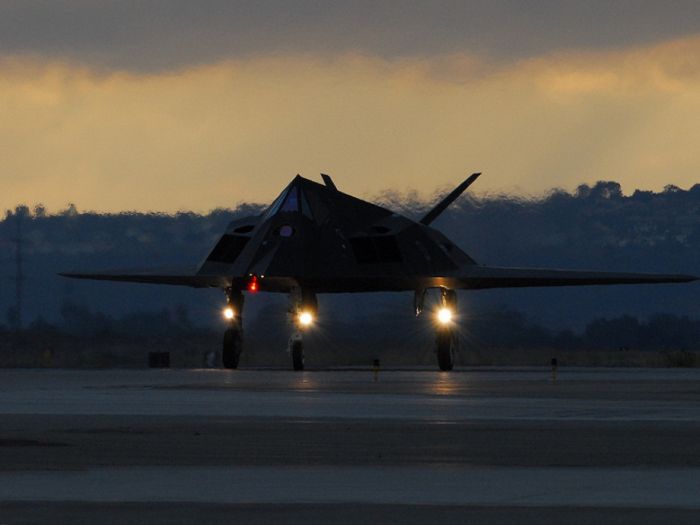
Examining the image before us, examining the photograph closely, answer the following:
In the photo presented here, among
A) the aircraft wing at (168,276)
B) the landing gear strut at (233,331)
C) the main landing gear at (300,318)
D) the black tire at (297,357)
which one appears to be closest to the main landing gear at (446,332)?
the main landing gear at (300,318)

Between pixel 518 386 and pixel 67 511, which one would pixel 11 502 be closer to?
pixel 67 511

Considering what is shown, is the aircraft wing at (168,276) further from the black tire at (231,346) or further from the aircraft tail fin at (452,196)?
the aircraft tail fin at (452,196)

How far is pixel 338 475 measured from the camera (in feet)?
53.8

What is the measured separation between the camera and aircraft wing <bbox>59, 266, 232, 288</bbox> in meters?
54.6

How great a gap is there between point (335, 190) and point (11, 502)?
41793 millimetres

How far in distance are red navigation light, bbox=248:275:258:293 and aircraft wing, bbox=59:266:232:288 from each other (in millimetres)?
688

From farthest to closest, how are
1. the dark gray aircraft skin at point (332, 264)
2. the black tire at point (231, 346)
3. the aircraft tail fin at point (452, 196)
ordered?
the aircraft tail fin at point (452, 196) → the black tire at point (231, 346) → the dark gray aircraft skin at point (332, 264)

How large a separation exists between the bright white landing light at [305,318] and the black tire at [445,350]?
3788 millimetres

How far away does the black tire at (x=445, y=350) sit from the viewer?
53.3 metres

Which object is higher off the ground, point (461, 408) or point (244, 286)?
point (244, 286)

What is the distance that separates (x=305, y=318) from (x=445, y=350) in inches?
165

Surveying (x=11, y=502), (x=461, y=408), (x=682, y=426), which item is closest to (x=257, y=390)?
(x=461, y=408)

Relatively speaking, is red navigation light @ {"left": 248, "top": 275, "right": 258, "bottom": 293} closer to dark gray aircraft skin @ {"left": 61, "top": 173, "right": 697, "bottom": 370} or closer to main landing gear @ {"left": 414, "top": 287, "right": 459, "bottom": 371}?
dark gray aircraft skin @ {"left": 61, "top": 173, "right": 697, "bottom": 370}

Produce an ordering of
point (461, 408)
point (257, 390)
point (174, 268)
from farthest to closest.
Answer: point (174, 268), point (257, 390), point (461, 408)
